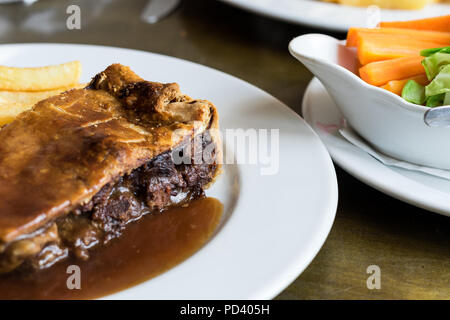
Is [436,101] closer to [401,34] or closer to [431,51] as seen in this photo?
[431,51]

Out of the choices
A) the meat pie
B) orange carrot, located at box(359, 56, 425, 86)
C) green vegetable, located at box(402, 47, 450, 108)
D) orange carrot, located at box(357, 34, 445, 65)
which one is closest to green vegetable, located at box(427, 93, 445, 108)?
green vegetable, located at box(402, 47, 450, 108)

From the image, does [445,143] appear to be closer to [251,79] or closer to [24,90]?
[251,79]

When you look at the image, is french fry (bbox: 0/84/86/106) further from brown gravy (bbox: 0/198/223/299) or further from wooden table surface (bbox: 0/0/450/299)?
wooden table surface (bbox: 0/0/450/299)

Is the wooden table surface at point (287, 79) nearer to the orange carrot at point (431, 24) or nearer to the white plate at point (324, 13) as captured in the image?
the white plate at point (324, 13)

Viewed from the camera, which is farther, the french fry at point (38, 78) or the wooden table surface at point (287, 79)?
the french fry at point (38, 78)

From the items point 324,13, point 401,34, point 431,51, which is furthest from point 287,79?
point 431,51

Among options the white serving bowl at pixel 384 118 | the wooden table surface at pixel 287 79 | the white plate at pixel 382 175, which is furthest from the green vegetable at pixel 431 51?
the wooden table surface at pixel 287 79

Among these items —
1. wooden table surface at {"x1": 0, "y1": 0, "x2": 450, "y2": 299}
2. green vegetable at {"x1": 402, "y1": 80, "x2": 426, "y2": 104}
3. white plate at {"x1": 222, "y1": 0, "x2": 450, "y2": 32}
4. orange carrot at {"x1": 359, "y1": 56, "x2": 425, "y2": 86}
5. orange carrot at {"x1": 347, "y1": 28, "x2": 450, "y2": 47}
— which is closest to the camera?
wooden table surface at {"x1": 0, "y1": 0, "x2": 450, "y2": 299}
